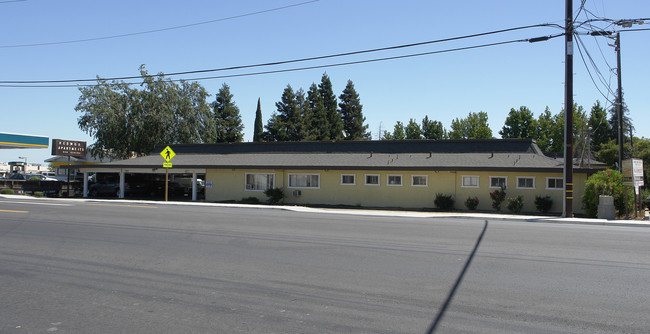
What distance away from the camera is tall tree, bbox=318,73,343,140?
72.8 meters

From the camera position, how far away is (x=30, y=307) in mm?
6141

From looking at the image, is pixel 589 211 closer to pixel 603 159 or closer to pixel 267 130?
pixel 603 159

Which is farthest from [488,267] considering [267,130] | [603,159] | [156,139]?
[267,130]

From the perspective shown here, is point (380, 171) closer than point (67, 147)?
Yes

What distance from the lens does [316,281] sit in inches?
295

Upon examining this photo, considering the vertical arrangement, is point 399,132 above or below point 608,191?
above

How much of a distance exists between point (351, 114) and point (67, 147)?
4631 centimetres

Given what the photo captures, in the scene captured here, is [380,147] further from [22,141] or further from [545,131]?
[545,131]

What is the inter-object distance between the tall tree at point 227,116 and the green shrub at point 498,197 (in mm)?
52932

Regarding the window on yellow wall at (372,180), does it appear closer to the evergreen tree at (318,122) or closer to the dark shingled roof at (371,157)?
the dark shingled roof at (371,157)

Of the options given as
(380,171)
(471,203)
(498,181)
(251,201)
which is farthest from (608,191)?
A: (251,201)

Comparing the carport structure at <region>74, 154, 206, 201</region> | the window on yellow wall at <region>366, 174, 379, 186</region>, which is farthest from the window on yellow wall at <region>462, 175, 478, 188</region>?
the carport structure at <region>74, 154, 206, 201</region>

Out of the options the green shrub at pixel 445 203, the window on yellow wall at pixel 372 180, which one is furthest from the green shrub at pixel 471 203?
the window on yellow wall at pixel 372 180

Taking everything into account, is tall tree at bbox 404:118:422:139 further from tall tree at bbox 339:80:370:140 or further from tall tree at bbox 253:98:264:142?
tall tree at bbox 253:98:264:142
